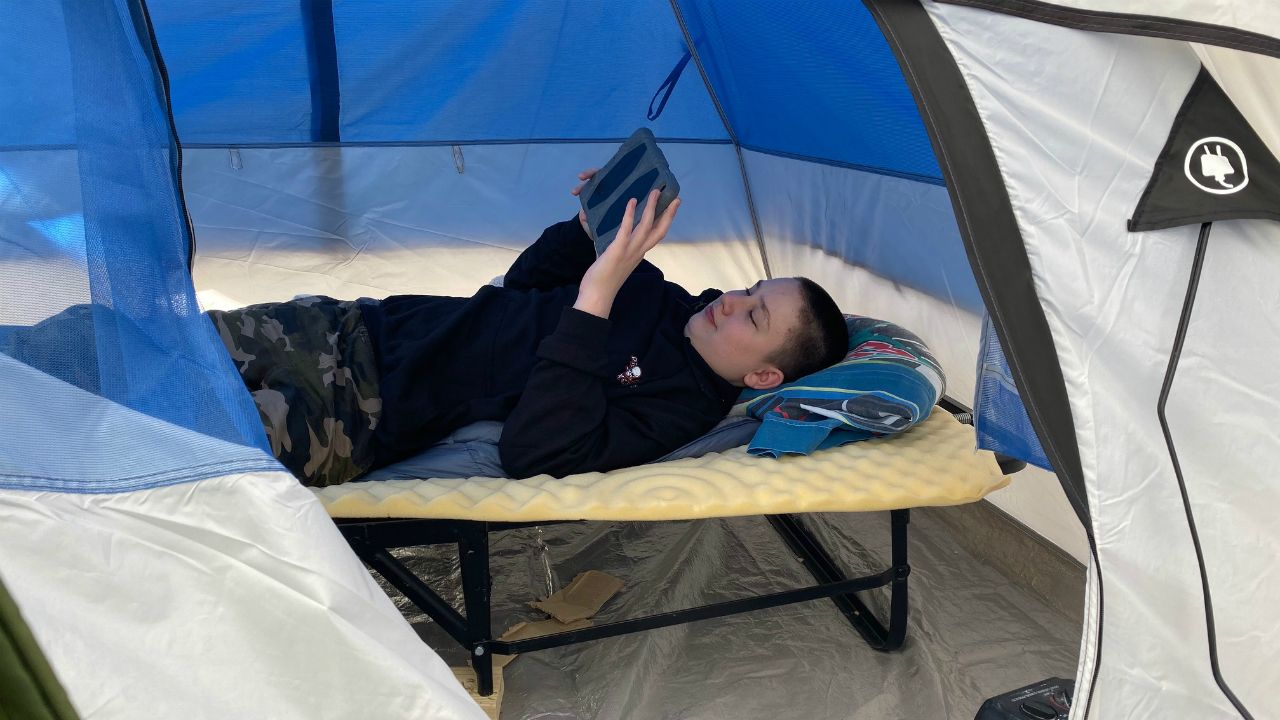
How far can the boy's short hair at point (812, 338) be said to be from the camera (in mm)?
2055

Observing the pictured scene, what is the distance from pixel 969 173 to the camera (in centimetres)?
125

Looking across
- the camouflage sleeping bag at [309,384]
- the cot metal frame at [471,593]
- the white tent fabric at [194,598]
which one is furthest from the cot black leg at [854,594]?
the white tent fabric at [194,598]

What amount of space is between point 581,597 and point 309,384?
700 millimetres

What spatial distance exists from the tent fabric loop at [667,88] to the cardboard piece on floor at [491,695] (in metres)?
1.72

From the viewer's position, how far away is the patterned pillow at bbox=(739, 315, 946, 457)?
6.25 feet

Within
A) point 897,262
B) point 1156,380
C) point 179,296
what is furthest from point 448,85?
point 1156,380

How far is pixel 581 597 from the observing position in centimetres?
205

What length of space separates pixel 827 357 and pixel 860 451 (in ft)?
0.85

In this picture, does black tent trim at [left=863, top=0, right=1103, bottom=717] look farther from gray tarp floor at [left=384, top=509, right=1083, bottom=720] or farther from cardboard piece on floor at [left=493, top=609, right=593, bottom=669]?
cardboard piece on floor at [left=493, top=609, right=593, bottom=669]

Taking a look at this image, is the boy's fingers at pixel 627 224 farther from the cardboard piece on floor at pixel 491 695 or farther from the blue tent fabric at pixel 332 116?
the cardboard piece on floor at pixel 491 695

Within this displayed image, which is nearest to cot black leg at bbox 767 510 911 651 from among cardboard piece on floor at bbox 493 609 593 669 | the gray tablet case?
cardboard piece on floor at bbox 493 609 593 669

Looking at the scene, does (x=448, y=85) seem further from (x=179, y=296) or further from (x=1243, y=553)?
(x=1243, y=553)

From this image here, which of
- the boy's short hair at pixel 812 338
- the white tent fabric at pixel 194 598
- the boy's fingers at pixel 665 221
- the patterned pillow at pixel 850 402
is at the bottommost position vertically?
the patterned pillow at pixel 850 402

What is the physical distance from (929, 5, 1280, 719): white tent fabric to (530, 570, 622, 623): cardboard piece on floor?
1.02m
